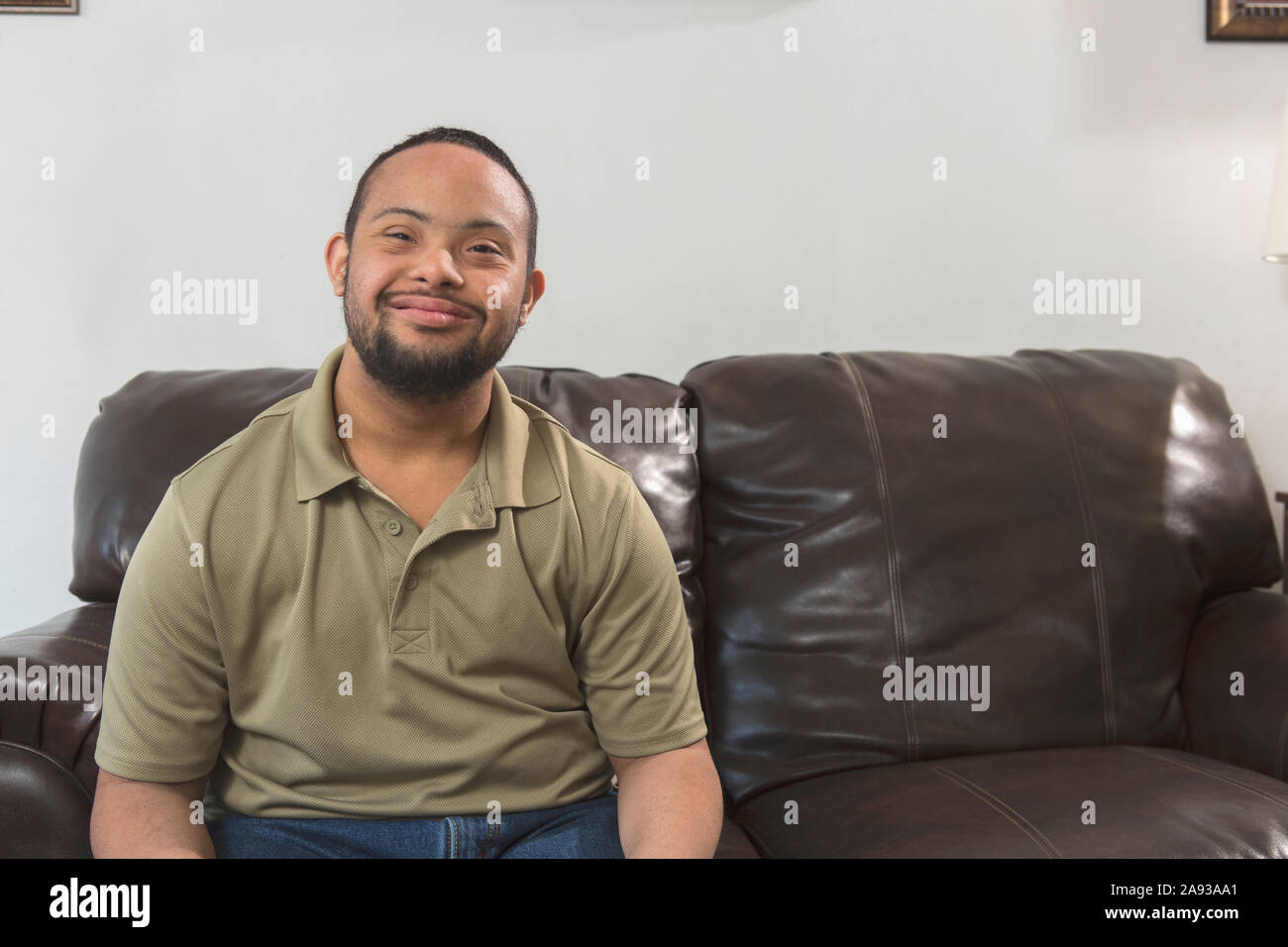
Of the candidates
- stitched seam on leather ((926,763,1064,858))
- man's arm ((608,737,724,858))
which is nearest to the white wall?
stitched seam on leather ((926,763,1064,858))

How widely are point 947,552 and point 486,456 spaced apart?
2.49 ft

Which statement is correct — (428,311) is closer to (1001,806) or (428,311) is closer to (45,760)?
(45,760)

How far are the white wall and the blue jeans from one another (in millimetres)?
1096

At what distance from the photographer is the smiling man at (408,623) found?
0.94 metres

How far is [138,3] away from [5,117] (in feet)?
1.07

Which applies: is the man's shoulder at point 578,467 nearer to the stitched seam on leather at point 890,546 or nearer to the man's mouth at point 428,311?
the man's mouth at point 428,311

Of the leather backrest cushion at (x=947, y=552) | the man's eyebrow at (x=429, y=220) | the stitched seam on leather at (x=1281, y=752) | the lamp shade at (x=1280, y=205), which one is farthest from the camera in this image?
the lamp shade at (x=1280, y=205)

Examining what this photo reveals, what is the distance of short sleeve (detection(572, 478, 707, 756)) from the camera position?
102cm

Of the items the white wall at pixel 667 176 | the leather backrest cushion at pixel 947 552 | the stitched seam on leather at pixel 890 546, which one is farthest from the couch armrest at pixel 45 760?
the stitched seam on leather at pixel 890 546

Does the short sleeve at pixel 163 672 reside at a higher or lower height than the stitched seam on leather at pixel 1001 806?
higher

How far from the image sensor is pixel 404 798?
0.96 metres

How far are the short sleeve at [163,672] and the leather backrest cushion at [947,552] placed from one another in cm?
75

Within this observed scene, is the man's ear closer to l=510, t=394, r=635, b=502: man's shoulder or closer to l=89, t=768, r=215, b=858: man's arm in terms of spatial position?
l=510, t=394, r=635, b=502: man's shoulder

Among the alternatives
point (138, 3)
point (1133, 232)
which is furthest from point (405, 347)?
point (1133, 232)
